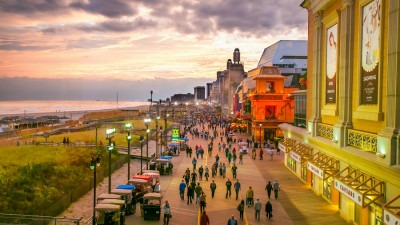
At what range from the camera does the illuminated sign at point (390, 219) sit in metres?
9.90

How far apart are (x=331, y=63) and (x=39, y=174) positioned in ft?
83.8

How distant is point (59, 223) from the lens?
698 inches

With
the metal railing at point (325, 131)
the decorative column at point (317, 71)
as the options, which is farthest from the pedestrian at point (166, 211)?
the decorative column at point (317, 71)

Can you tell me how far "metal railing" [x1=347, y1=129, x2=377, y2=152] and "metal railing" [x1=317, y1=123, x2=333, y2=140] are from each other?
339 cm

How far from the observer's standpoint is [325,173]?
18719 mm

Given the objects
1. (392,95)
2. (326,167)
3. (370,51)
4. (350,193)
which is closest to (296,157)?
(326,167)

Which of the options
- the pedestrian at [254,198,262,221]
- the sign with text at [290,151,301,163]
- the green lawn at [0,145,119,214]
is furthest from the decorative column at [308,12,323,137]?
the green lawn at [0,145,119,214]

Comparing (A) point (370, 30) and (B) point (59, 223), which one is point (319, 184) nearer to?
(A) point (370, 30)

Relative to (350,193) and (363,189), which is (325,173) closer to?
(350,193)

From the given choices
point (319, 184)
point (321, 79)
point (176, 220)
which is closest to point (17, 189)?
point (176, 220)

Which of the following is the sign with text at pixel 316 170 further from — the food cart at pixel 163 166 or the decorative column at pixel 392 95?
the food cart at pixel 163 166

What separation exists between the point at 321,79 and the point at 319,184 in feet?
23.4

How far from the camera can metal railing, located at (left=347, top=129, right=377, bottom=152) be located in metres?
14.3

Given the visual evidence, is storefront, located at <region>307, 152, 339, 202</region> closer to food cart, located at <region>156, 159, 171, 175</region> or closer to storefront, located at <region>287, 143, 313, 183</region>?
storefront, located at <region>287, 143, 313, 183</region>
